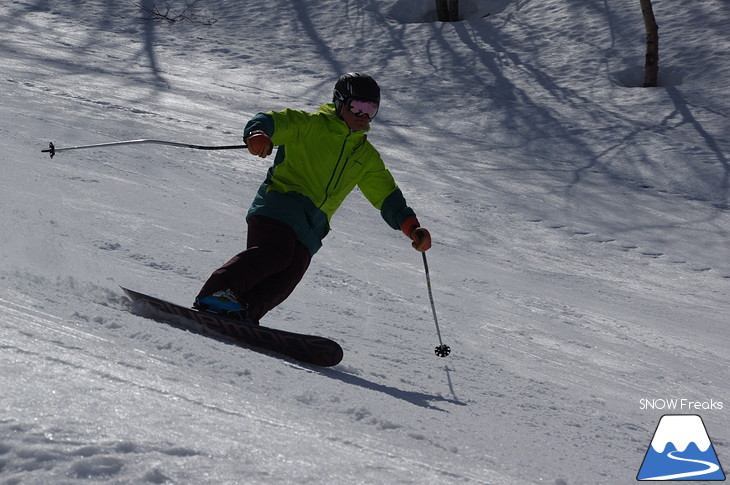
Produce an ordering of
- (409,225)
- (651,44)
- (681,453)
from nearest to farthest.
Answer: (681,453) < (409,225) < (651,44)

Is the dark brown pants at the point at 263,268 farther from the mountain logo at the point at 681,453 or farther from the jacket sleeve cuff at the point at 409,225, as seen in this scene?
the mountain logo at the point at 681,453

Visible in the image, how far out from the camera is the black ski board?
3.94 m

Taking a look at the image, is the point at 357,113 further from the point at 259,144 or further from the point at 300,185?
the point at 259,144

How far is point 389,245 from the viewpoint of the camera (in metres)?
7.43

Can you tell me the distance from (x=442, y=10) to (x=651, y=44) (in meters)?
4.81

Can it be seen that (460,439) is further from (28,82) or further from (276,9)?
(276,9)

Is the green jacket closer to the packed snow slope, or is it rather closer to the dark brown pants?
the dark brown pants

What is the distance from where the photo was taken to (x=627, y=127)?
11.9 meters

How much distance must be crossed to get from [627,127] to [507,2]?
599 centimetres

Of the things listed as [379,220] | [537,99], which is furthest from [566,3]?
[379,220]

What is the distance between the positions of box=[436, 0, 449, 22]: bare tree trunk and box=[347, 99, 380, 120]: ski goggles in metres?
12.5

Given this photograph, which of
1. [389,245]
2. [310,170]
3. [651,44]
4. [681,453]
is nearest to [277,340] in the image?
[310,170]

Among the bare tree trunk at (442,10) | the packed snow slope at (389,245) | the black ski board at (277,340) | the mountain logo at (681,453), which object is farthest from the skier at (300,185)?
the bare tree trunk at (442,10)

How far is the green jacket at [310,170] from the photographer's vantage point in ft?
14.8
